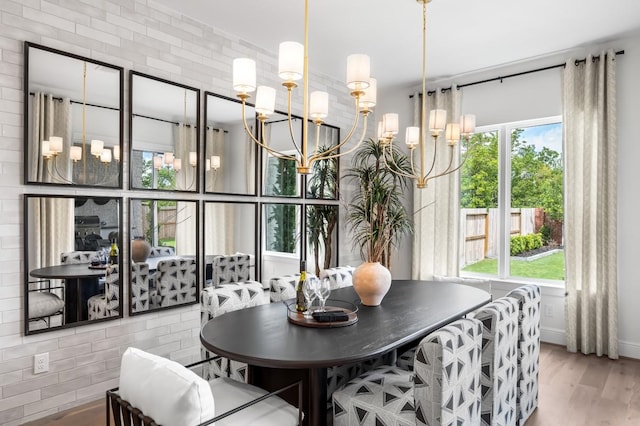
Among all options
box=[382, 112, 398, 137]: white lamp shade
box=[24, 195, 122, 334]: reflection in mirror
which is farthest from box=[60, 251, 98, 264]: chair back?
box=[382, 112, 398, 137]: white lamp shade

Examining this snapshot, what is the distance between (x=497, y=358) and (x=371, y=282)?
77 cm

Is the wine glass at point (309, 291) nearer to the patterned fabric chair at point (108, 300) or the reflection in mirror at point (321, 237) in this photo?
the patterned fabric chair at point (108, 300)

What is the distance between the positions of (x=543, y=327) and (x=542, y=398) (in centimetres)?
146

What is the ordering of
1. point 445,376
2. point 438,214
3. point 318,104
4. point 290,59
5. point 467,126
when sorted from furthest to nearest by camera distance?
point 438,214
point 467,126
point 318,104
point 290,59
point 445,376

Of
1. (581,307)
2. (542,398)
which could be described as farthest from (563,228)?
(542,398)

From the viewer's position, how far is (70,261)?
107 inches

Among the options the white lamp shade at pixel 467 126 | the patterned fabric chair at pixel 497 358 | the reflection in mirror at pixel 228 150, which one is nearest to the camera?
the patterned fabric chair at pixel 497 358

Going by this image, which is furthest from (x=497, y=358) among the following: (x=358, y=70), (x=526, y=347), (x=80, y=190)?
(x=80, y=190)

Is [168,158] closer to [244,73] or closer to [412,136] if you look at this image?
[244,73]

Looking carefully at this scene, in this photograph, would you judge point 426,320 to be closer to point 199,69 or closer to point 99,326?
point 99,326

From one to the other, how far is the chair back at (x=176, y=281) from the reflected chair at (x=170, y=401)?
1630 millimetres

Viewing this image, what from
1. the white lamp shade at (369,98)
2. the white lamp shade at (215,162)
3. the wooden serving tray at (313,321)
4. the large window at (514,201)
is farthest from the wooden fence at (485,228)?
the wooden serving tray at (313,321)

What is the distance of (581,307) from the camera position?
155 inches

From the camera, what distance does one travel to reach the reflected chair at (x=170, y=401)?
138 cm
